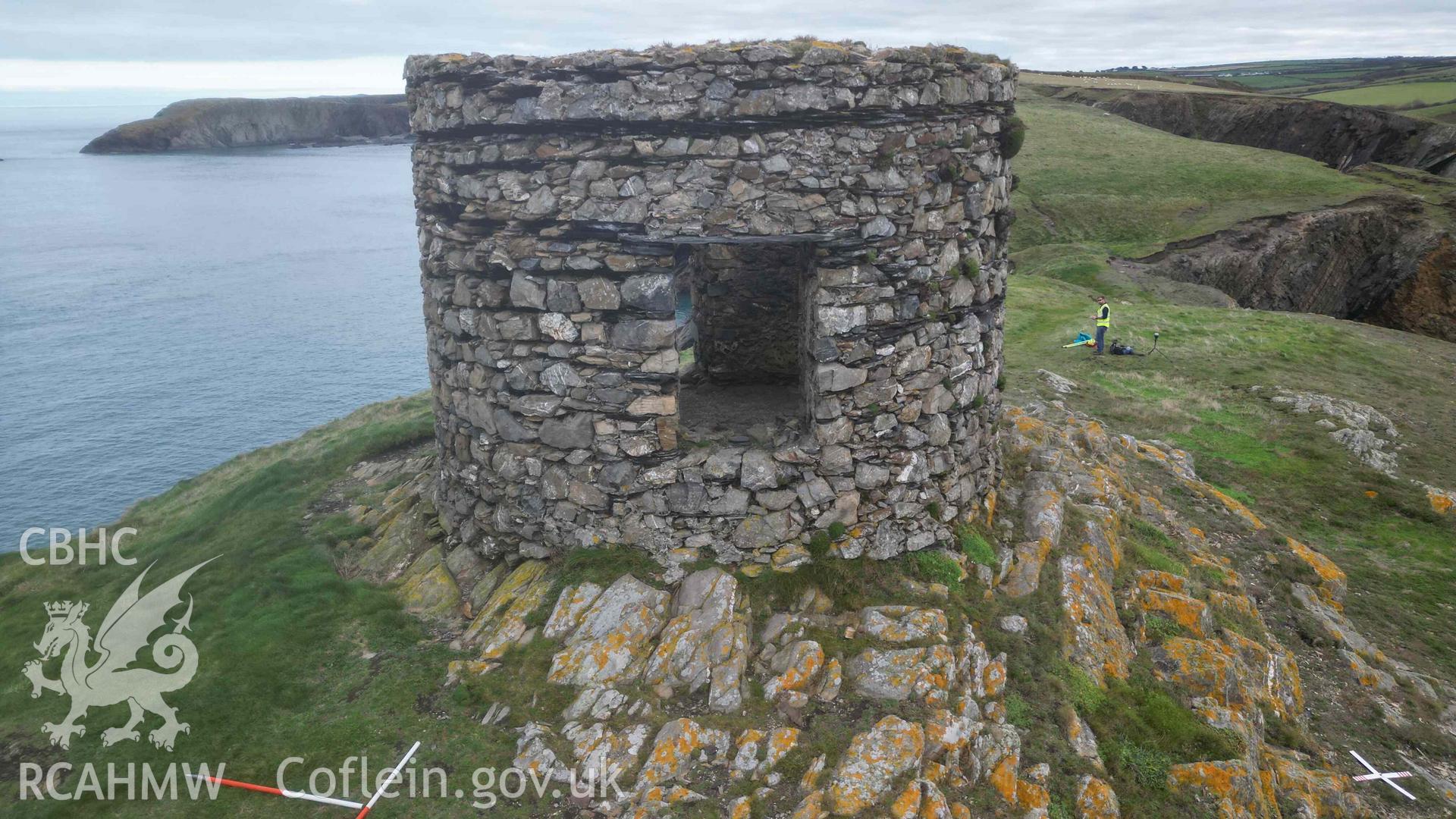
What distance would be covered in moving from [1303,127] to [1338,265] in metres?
27.4

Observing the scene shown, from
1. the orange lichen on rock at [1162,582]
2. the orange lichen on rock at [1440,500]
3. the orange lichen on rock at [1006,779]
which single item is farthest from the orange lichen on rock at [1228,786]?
the orange lichen on rock at [1440,500]

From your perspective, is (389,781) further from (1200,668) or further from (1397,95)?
(1397,95)

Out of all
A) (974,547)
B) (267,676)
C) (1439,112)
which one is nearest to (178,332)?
(267,676)

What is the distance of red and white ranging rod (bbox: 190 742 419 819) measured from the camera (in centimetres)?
659

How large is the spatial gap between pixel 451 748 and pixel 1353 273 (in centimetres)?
4039

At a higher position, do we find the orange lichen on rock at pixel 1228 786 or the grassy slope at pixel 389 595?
the grassy slope at pixel 389 595

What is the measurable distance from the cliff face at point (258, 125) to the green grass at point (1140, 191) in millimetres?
130594

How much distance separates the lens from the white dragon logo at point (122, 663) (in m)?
7.72

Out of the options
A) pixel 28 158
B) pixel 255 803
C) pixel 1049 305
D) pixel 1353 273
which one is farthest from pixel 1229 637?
pixel 28 158

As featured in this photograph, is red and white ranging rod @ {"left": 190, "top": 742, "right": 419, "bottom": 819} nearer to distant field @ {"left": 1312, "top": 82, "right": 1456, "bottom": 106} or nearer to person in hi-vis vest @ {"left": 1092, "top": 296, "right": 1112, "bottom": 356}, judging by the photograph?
person in hi-vis vest @ {"left": 1092, "top": 296, "right": 1112, "bottom": 356}

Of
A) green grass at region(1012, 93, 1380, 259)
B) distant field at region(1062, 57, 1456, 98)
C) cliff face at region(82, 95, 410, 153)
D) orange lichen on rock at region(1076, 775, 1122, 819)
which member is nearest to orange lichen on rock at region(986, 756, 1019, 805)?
orange lichen on rock at region(1076, 775, 1122, 819)

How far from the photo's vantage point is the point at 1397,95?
72688 millimetres

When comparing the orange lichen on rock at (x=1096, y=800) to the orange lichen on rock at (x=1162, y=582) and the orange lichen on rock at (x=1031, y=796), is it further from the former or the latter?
the orange lichen on rock at (x=1162, y=582)

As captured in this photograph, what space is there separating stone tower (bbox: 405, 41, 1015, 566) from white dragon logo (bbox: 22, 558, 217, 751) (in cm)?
318
